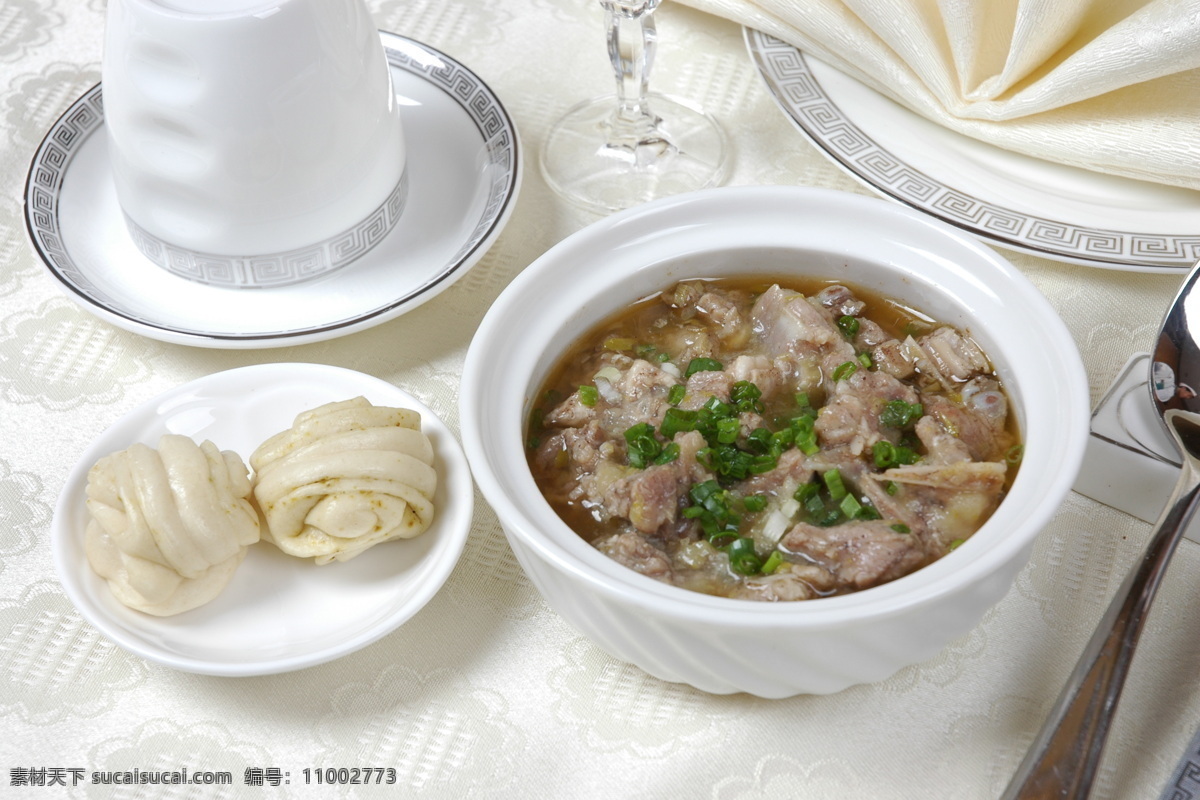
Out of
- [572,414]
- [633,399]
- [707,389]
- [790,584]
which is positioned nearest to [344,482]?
[572,414]

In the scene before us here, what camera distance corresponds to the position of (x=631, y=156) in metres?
2.66

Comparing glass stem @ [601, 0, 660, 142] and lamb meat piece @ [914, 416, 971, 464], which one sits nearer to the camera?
lamb meat piece @ [914, 416, 971, 464]


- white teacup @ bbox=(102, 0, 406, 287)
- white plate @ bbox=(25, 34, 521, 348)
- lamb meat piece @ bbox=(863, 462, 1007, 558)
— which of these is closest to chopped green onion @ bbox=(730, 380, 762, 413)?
lamb meat piece @ bbox=(863, 462, 1007, 558)

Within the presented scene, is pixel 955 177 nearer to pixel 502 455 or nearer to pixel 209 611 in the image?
pixel 502 455

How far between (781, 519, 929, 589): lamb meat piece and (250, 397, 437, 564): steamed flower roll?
0.60m

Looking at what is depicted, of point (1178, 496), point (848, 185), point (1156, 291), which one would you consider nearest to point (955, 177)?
point (848, 185)

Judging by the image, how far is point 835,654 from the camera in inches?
58.9

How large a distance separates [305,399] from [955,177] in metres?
1.42

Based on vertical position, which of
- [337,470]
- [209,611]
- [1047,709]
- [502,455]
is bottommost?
[209,611]

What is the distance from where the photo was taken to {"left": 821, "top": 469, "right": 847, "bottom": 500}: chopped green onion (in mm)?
1666

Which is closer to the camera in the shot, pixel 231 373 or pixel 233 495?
pixel 233 495

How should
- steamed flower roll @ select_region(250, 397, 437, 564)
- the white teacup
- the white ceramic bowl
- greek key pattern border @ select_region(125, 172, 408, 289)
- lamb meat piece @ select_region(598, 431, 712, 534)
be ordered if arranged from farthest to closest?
greek key pattern border @ select_region(125, 172, 408, 289)
the white teacup
steamed flower roll @ select_region(250, 397, 437, 564)
lamb meat piece @ select_region(598, 431, 712, 534)
the white ceramic bowl

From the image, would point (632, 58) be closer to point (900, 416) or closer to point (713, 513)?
point (900, 416)

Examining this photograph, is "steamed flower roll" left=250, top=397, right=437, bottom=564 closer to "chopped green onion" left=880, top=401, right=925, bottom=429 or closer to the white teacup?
the white teacup
